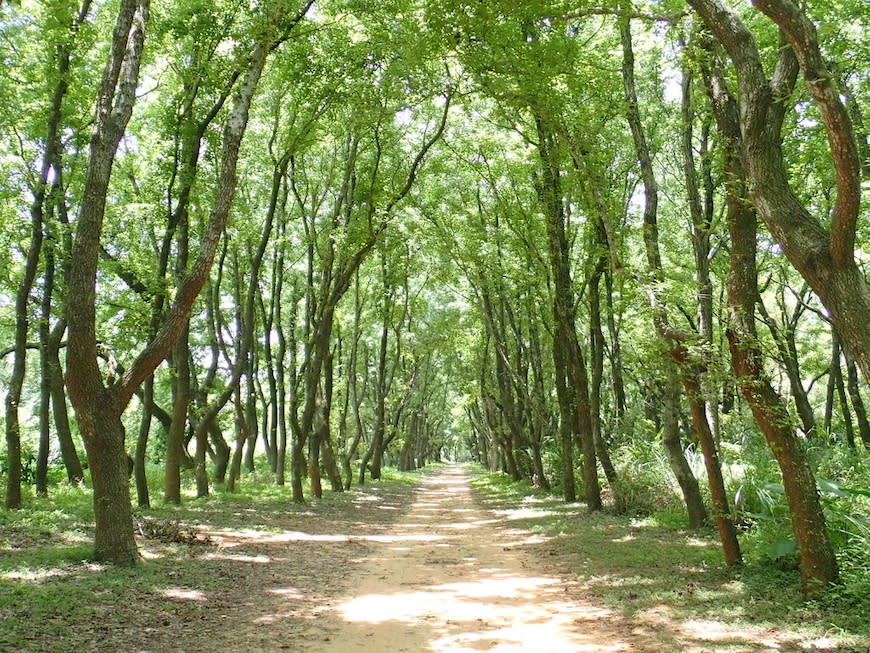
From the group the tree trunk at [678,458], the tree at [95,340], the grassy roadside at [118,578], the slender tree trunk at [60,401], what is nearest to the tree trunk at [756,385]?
the tree trunk at [678,458]

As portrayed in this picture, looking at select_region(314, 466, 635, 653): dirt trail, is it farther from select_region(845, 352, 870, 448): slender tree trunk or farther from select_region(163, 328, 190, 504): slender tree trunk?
select_region(845, 352, 870, 448): slender tree trunk

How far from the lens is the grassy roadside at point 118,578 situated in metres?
5.60

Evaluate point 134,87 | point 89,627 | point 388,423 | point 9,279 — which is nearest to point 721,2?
point 134,87

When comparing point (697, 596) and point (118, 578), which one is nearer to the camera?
point (697, 596)

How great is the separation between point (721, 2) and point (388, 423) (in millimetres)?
32869

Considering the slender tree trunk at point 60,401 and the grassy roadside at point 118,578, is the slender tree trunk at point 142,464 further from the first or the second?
the slender tree trunk at point 60,401

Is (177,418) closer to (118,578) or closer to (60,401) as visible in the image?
(60,401)

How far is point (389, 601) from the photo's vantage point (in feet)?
23.7

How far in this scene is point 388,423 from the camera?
121 feet

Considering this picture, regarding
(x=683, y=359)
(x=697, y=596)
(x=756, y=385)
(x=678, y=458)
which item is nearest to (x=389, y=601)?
(x=697, y=596)

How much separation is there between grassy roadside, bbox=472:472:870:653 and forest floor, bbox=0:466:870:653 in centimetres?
3

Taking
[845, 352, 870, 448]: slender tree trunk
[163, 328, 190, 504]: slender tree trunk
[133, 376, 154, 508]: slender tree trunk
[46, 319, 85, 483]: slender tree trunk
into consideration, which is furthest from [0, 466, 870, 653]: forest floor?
[845, 352, 870, 448]: slender tree trunk

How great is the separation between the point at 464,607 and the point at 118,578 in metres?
3.80

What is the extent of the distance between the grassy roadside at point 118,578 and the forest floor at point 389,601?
3cm
